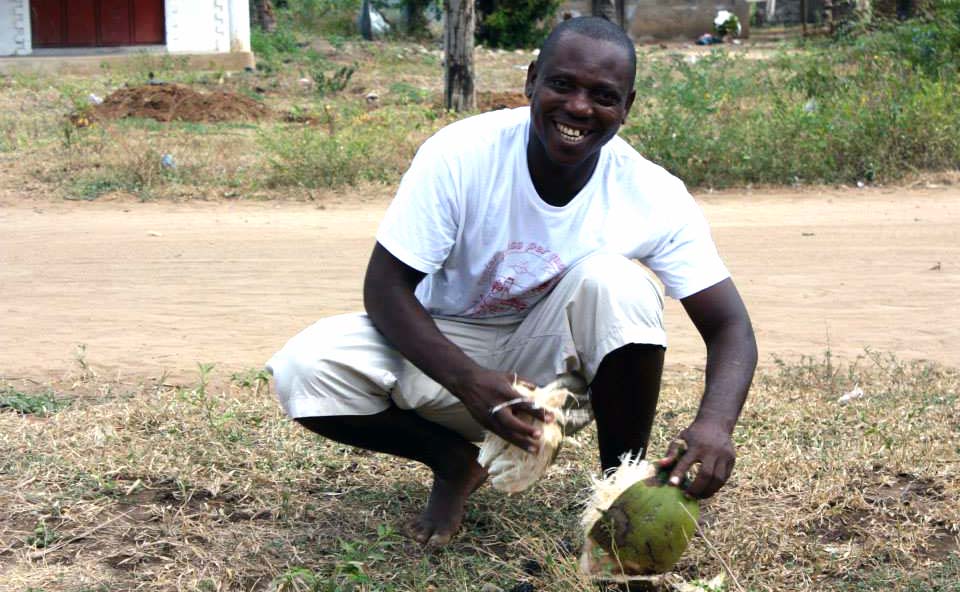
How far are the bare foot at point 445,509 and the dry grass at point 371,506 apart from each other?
43 mm

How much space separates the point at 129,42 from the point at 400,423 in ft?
49.3

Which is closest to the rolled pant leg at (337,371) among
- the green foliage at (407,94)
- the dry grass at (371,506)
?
the dry grass at (371,506)

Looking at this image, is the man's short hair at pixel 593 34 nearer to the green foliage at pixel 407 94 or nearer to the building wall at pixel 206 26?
the green foliage at pixel 407 94

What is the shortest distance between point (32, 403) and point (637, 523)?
2496mm

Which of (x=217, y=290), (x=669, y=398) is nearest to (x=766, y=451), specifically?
(x=669, y=398)

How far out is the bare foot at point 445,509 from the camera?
3.01 metres

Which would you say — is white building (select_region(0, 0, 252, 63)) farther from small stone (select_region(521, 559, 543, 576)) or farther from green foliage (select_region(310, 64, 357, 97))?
small stone (select_region(521, 559, 543, 576))

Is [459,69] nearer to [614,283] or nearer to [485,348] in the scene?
[485,348]

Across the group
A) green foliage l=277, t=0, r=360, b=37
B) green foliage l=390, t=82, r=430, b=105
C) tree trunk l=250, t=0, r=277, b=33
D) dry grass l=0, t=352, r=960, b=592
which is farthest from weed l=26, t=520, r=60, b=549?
green foliage l=277, t=0, r=360, b=37

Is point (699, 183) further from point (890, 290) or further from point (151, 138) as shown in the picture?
point (151, 138)

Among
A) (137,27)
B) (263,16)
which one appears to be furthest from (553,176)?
(263,16)

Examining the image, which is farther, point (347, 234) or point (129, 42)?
point (129, 42)

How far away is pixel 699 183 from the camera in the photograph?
8789mm

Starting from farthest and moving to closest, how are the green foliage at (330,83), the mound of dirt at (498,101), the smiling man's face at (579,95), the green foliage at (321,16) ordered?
the green foliage at (321,16) → the green foliage at (330,83) → the mound of dirt at (498,101) → the smiling man's face at (579,95)
